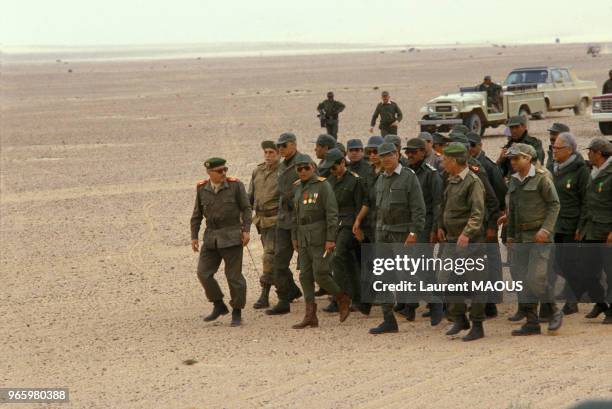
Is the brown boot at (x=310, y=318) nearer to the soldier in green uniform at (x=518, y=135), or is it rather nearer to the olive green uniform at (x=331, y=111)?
the soldier in green uniform at (x=518, y=135)

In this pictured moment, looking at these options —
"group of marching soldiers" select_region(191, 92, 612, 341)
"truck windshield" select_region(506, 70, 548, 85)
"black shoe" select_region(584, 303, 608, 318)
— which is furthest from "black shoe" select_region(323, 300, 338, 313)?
"truck windshield" select_region(506, 70, 548, 85)

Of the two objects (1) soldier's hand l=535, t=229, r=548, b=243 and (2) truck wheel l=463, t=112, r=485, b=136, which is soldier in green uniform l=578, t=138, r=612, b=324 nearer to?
(1) soldier's hand l=535, t=229, r=548, b=243

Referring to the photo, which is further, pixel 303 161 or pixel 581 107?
pixel 581 107

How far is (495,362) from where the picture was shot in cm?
884

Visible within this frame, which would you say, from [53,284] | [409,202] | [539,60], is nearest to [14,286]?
[53,284]

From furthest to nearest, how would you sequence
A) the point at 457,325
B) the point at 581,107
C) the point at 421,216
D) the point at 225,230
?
the point at 581,107, the point at 225,230, the point at 421,216, the point at 457,325

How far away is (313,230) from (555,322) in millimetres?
2375

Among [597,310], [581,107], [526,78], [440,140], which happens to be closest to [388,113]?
[526,78]

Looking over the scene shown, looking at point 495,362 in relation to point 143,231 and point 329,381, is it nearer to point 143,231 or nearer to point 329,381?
point 329,381

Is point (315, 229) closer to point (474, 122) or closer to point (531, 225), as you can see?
point (531, 225)

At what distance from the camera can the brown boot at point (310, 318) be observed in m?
10.7

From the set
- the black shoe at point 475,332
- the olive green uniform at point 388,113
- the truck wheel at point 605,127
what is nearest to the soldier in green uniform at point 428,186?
the black shoe at point 475,332

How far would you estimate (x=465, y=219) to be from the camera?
9719 mm

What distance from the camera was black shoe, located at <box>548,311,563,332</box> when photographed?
31.7 ft
